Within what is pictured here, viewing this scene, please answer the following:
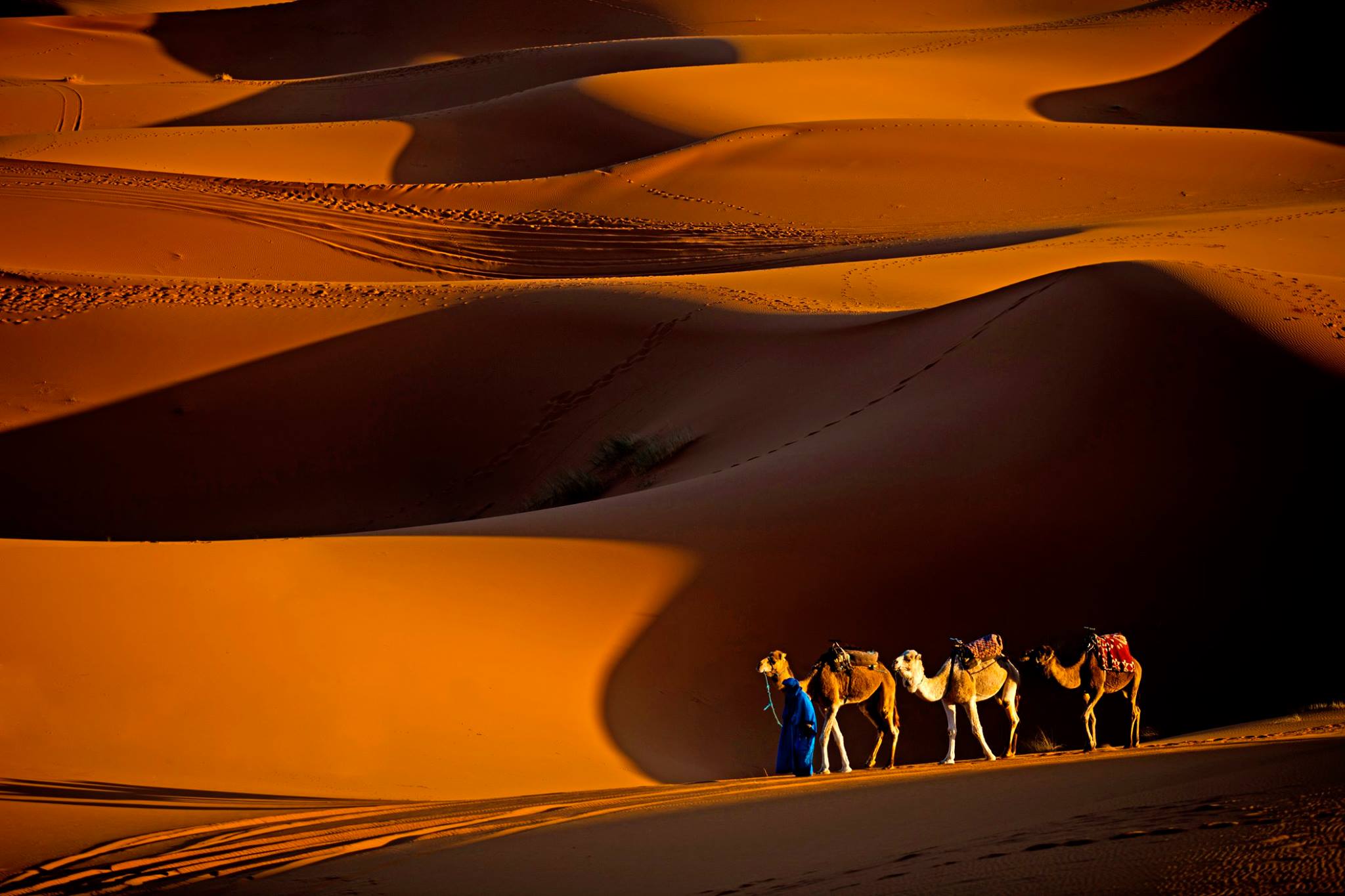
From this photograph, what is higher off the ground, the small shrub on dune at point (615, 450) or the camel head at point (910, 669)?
the small shrub on dune at point (615, 450)

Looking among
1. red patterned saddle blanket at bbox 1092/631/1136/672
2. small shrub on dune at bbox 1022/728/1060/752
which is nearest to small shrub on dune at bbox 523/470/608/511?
small shrub on dune at bbox 1022/728/1060/752

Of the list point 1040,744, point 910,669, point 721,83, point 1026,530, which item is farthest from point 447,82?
point 910,669

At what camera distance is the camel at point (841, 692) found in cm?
812

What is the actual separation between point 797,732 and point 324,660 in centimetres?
320

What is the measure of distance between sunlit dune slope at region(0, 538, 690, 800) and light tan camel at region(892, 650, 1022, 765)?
6.15 ft

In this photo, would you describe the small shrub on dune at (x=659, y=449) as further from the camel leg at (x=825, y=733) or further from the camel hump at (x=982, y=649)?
the camel hump at (x=982, y=649)

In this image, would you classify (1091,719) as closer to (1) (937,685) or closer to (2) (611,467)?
(1) (937,685)

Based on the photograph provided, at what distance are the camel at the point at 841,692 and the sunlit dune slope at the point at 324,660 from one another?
1201mm

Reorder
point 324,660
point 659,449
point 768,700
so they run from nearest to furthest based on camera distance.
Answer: point 324,660 < point 768,700 < point 659,449

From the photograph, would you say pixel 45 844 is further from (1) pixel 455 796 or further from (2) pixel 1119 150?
(2) pixel 1119 150

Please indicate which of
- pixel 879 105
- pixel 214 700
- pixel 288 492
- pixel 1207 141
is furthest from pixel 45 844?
pixel 879 105

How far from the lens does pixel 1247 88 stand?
1590 inches

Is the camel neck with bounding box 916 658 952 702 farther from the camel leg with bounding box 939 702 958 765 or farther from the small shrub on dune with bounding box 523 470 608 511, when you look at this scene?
the small shrub on dune with bounding box 523 470 608 511

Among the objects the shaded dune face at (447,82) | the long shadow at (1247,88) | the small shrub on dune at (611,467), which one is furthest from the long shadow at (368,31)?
the small shrub on dune at (611,467)
